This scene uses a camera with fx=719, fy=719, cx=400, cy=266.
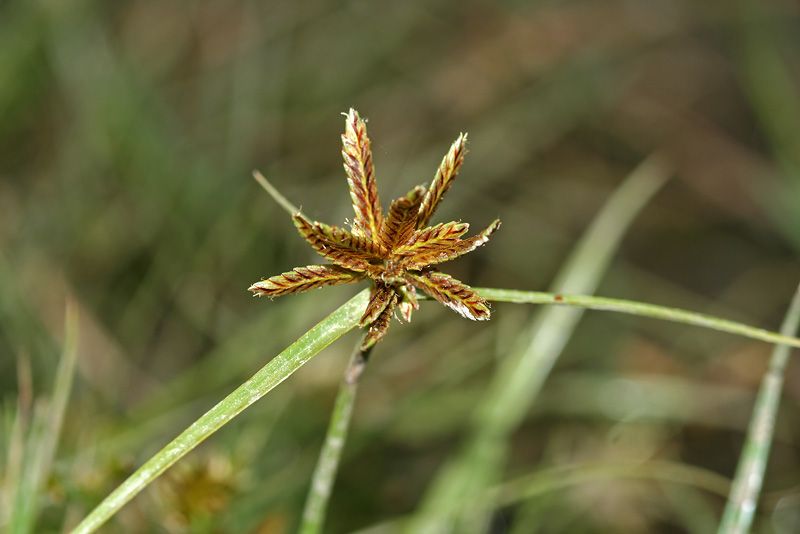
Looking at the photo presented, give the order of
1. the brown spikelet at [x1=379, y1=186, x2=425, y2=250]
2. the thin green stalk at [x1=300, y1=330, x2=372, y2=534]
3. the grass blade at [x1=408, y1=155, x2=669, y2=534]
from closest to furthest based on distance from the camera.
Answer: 1. the brown spikelet at [x1=379, y1=186, x2=425, y2=250]
2. the thin green stalk at [x1=300, y1=330, x2=372, y2=534]
3. the grass blade at [x1=408, y1=155, x2=669, y2=534]

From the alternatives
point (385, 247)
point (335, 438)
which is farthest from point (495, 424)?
point (385, 247)

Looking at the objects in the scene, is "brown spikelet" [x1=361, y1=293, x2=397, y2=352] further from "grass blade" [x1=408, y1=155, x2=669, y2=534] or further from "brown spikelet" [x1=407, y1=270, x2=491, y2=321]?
"grass blade" [x1=408, y1=155, x2=669, y2=534]

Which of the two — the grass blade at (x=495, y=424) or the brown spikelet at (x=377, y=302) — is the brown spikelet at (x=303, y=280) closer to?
the brown spikelet at (x=377, y=302)

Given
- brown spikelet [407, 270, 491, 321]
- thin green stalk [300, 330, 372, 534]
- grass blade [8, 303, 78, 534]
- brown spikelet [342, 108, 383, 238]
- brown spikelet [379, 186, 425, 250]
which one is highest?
grass blade [8, 303, 78, 534]

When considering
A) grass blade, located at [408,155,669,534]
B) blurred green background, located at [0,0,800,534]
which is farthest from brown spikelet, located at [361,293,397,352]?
grass blade, located at [408,155,669,534]

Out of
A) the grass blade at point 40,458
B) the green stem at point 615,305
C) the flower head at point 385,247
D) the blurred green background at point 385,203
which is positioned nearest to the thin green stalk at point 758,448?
the blurred green background at point 385,203

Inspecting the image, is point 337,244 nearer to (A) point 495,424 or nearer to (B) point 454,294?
(B) point 454,294

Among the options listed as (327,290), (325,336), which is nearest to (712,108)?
(327,290)
